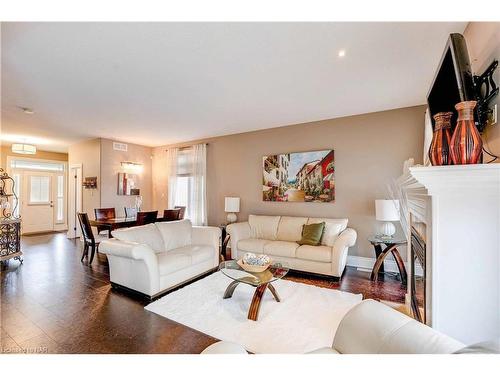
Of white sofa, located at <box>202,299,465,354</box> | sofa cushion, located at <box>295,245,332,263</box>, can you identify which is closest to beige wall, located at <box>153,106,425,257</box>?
sofa cushion, located at <box>295,245,332,263</box>

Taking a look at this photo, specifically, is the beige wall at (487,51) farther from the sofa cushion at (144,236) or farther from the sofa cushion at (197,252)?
the sofa cushion at (144,236)

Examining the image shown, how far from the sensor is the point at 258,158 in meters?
4.86

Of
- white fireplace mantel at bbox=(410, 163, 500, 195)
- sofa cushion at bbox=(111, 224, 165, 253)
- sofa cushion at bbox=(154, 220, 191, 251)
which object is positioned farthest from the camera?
sofa cushion at bbox=(154, 220, 191, 251)

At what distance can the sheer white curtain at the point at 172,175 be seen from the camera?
6.07m

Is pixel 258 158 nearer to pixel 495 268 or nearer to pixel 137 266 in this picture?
pixel 137 266

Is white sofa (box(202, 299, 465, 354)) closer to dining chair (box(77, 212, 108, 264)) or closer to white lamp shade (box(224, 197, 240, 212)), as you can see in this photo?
white lamp shade (box(224, 197, 240, 212))

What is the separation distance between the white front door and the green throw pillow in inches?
324

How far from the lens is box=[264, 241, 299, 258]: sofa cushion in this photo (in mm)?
3471

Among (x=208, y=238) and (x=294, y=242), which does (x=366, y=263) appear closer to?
(x=294, y=242)

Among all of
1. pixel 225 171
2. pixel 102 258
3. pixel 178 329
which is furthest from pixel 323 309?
pixel 102 258

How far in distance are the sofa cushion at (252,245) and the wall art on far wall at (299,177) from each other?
1094mm

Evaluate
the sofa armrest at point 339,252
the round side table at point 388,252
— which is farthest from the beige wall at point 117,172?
the round side table at point 388,252

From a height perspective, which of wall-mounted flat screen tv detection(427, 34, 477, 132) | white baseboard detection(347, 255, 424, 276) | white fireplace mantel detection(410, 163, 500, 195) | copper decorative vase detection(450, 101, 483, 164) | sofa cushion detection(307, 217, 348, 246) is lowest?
white baseboard detection(347, 255, 424, 276)

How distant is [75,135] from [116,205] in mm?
1884
